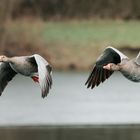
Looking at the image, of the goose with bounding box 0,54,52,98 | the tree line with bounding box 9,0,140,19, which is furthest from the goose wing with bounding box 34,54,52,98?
the tree line with bounding box 9,0,140,19

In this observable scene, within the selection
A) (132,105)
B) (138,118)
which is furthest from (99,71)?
(132,105)

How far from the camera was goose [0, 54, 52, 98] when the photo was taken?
48.2 ft

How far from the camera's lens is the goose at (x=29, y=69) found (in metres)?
14.7

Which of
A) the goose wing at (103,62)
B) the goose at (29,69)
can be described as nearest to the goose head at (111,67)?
the goose wing at (103,62)

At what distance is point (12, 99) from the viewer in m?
27.8

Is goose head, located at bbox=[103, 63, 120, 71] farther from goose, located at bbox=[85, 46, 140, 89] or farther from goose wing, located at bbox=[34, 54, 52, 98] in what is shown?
goose wing, located at bbox=[34, 54, 52, 98]

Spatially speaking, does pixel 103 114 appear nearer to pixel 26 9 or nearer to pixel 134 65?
pixel 134 65

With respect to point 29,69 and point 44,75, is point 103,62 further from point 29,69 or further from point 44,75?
point 44,75

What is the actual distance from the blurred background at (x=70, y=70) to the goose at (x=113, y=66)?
4599 mm

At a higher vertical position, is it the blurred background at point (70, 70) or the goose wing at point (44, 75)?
the goose wing at point (44, 75)

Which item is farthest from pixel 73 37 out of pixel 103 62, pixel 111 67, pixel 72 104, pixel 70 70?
pixel 111 67

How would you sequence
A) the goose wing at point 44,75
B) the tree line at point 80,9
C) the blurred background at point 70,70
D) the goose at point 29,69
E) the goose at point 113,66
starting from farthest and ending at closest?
the tree line at point 80,9
the blurred background at point 70,70
the goose at point 113,66
the goose at point 29,69
the goose wing at point 44,75

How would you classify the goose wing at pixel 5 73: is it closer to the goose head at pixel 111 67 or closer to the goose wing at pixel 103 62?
the goose wing at pixel 103 62

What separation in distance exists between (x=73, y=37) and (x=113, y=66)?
89.1 feet
